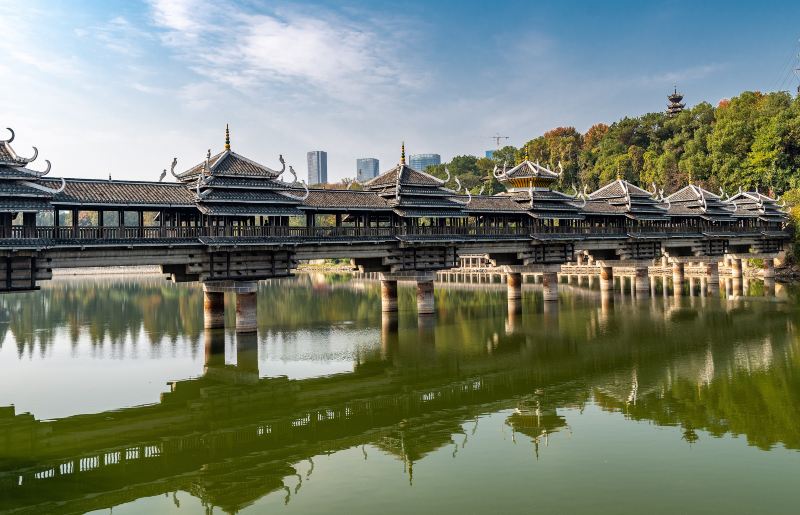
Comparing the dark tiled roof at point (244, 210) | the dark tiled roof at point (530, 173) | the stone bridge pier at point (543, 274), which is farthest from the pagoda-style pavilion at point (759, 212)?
the dark tiled roof at point (244, 210)

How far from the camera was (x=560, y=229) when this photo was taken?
54906 mm

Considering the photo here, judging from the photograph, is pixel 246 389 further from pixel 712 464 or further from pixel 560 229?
pixel 560 229

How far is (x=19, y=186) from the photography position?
29.8 meters

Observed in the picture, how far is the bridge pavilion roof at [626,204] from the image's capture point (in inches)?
2334

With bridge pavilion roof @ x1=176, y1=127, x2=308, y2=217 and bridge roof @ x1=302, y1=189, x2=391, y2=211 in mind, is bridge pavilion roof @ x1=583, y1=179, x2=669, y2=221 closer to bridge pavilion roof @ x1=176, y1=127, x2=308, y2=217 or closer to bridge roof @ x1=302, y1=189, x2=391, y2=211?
bridge roof @ x1=302, y1=189, x2=391, y2=211

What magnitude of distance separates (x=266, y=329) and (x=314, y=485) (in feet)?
98.6

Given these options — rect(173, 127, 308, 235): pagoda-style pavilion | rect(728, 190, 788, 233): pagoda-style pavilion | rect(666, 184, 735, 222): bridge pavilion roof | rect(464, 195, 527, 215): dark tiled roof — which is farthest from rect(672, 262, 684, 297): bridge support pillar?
rect(173, 127, 308, 235): pagoda-style pavilion

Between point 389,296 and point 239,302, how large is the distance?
13.1 m

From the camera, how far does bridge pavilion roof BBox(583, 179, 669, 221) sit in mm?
59281

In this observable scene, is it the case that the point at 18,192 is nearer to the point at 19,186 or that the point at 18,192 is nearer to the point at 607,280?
the point at 19,186

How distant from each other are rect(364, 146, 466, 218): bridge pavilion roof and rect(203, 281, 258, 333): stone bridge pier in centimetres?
1169

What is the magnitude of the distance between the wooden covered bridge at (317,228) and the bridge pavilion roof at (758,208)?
14.5 feet

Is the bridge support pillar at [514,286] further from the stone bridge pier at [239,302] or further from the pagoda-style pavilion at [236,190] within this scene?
the stone bridge pier at [239,302]

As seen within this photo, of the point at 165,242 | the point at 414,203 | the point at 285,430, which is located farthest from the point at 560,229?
the point at 285,430
